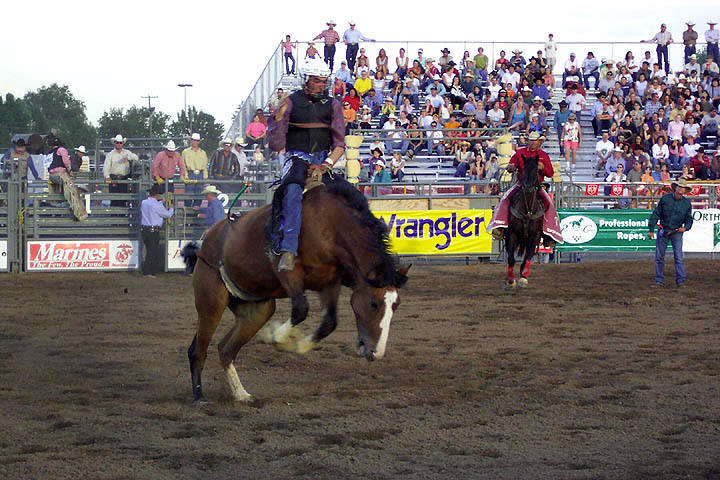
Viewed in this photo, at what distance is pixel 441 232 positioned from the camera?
66.4ft

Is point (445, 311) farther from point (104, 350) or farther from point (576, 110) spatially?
point (576, 110)

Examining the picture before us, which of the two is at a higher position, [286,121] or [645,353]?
[286,121]

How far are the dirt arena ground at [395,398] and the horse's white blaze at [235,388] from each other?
0.30ft

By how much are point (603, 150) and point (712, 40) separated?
28.8ft

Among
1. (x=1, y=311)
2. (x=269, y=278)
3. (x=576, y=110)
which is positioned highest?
(x=576, y=110)

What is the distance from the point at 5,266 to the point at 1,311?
6.41 metres

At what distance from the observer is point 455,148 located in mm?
24094

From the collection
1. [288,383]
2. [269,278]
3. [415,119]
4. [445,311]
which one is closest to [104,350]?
[288,383]

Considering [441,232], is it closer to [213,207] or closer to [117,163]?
[213,207]

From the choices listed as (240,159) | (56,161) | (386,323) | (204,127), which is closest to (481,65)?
(240,159)

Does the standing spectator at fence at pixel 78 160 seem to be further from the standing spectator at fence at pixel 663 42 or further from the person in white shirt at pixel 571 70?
the standing spectator at fence at pixel 663 42

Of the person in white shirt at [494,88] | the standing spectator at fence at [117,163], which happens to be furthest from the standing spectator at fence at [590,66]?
the standing spectator at fence at [117,163]

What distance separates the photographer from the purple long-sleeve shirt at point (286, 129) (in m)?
7.29

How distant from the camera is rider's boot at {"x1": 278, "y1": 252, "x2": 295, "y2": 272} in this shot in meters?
6.76
